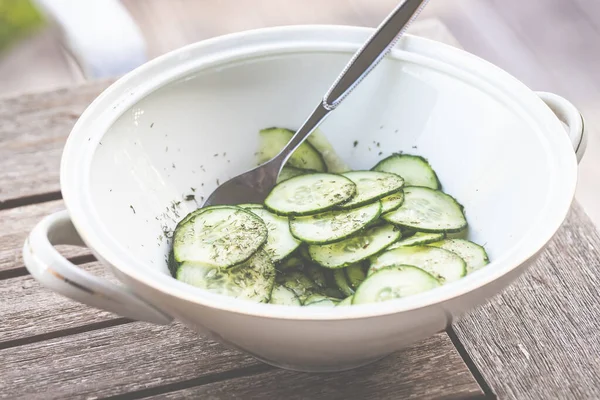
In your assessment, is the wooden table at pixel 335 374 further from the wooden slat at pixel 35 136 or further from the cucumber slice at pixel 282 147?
the cucumber slice at pixel 282 147

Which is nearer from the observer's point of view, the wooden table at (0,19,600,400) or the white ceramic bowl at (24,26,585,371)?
the white ceramic bowl at (24,26,585,371)

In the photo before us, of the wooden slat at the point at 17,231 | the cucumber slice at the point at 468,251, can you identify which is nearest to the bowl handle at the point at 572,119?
the cucumber slice at the point at 468,251

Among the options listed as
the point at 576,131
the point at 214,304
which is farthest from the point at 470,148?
the point at 214,304

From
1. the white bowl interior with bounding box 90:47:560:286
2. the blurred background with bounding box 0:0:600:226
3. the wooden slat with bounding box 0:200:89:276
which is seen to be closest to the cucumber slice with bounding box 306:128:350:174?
the white bowl interior with bounding box 90:47:560:286

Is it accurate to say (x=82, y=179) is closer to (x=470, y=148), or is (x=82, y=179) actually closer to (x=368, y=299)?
(x=368, y=299)

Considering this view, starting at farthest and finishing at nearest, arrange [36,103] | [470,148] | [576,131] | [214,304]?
Answer: 1. [36,103]
2. [470,148]
3. [576,131]
4. [214,304]

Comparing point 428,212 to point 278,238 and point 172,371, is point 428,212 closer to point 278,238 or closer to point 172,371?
point 278,238

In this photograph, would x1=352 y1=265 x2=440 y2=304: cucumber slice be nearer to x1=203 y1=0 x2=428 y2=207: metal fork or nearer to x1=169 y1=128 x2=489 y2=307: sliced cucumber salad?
x1=169 y1=128 x2=489 y2=307: sliced cucumber salad
